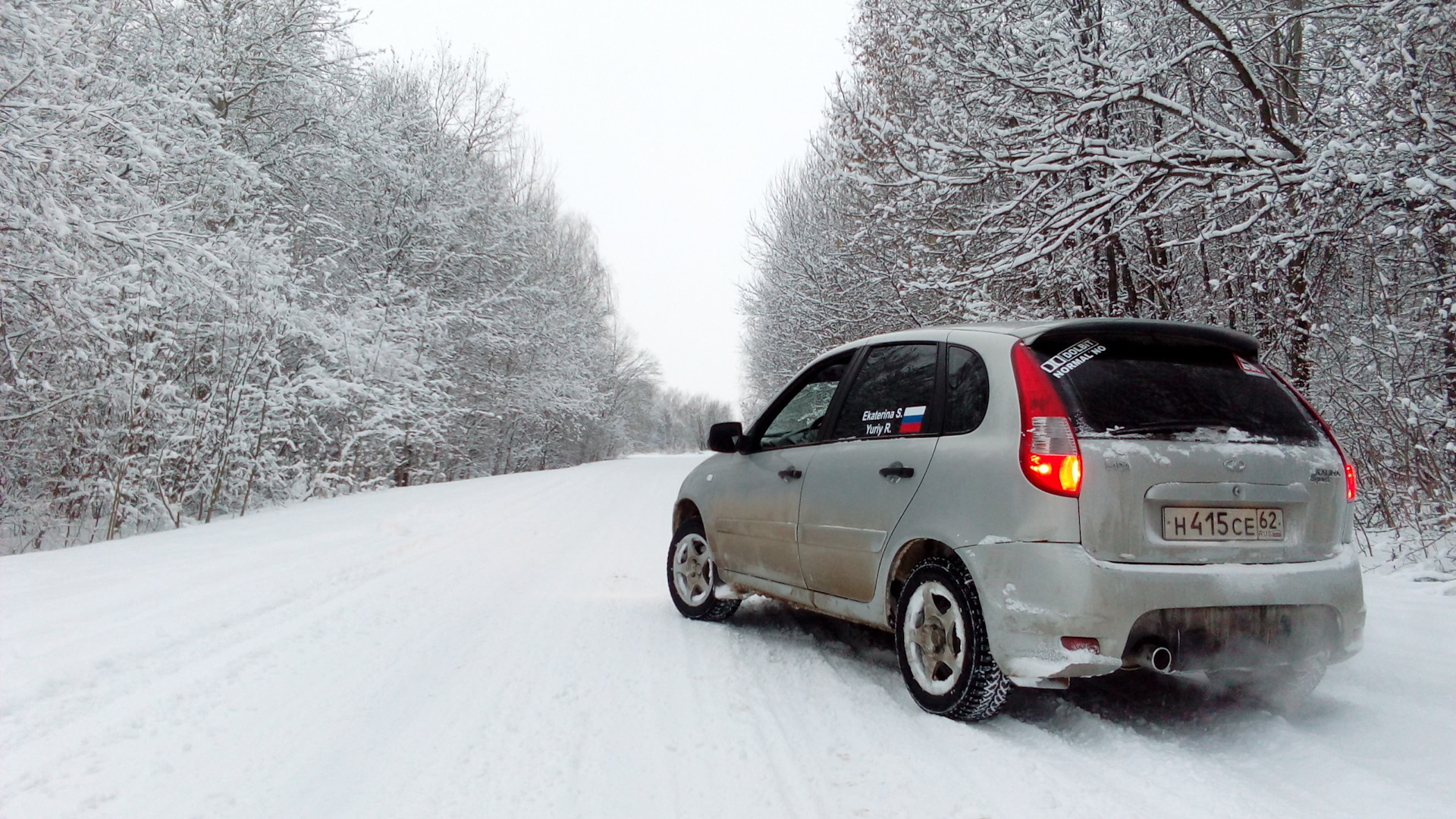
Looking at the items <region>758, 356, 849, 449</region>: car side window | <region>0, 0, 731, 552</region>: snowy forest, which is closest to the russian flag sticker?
<region>758, 356, 849, 449</region>: car side window

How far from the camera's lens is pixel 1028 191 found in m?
7.20

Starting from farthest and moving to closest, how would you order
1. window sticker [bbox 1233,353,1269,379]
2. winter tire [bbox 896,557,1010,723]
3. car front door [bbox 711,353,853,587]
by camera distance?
car front door [bbox 711,353,853,587], window sticker [bbox 1233,353,1269,379], winter tire [bbox 896,557,1010,723]

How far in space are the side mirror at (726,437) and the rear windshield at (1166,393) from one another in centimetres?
228

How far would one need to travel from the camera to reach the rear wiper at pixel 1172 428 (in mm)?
A: 2881

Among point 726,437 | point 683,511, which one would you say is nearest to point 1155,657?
point 726,437

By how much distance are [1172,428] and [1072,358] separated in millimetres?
441

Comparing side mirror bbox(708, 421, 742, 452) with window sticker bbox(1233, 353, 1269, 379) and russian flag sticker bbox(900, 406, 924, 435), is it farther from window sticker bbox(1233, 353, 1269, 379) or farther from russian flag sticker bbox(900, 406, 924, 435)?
window sticker bbox(1233, 353, 1269, 379)

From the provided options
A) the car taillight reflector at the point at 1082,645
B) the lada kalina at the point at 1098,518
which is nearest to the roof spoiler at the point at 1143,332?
the lada kalina at the point at 1098,518

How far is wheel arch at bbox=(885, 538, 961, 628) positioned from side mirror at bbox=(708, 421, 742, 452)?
177 cm

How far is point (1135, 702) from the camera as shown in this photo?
3.37 m

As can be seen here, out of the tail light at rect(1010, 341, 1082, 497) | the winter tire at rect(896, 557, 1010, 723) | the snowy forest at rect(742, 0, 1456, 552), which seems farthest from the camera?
the snowy forest at rect(742, 0, 1456, 552)

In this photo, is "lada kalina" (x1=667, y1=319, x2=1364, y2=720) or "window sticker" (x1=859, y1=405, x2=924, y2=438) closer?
"lada kalina" (x1=667, y1=319, x2=1364, y2=720)

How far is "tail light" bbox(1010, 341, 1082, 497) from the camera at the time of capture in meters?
2.82

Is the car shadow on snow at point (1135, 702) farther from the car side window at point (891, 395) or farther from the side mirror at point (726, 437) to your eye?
the side mirror at point (726, 437)
